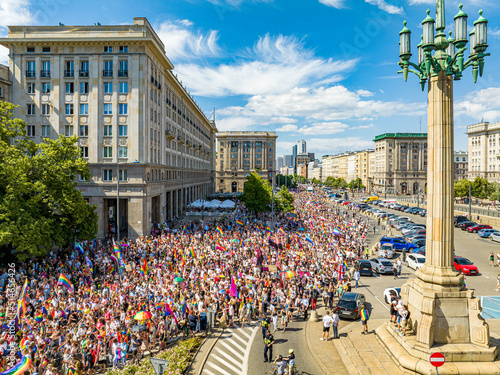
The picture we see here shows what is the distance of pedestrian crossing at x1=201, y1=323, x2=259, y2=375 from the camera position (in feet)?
46.1

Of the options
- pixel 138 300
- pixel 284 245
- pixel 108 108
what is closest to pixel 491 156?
pixel 284 245

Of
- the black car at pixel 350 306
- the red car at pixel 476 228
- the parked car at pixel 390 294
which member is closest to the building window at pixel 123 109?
the black car at pixel 350 306

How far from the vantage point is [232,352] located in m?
15.6

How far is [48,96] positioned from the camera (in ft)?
139

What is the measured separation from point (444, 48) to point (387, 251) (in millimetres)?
25136

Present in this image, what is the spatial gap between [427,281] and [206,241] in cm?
2404

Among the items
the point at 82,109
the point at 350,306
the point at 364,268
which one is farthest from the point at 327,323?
the point at 82,109

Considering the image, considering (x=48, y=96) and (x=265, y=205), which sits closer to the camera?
(x=48, y=96)

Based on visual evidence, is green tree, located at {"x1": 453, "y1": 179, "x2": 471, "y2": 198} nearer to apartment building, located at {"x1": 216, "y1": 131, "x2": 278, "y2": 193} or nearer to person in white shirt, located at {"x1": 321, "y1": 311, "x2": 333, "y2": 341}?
apartment building, located at {"x1": 216, "y1": 131, "x2": 278, "y2": 193}

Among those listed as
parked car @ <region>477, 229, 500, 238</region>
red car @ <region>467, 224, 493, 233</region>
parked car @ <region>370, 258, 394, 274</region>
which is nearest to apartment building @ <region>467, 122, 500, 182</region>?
red car @ <region>467, 224, 493, 233</region>

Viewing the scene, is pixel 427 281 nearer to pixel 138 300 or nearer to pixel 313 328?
pixel 313 328

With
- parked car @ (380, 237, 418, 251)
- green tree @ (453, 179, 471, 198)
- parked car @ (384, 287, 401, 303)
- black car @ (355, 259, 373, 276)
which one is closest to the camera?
parked car @ (384, 287, 401, 303)

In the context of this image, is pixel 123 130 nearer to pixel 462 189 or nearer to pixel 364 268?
pixel 364 268

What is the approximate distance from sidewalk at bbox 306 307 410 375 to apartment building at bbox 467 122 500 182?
136m
